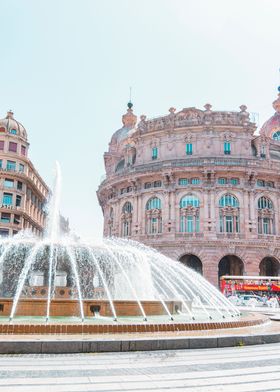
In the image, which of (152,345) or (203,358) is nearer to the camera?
(203,358)

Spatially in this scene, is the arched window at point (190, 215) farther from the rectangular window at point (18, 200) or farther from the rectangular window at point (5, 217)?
the rectangular window at point (18, 200)

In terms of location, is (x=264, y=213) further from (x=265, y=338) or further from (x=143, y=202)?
(x=265, y=338)

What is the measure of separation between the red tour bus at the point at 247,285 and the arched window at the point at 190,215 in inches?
255

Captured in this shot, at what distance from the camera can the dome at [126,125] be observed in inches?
2534

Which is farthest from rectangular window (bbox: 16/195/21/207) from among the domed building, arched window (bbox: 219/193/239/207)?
arched window (bbox: 219/193/239/207)

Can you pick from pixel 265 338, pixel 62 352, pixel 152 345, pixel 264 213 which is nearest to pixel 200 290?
pixel 265 338

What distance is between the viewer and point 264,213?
44.8 meters

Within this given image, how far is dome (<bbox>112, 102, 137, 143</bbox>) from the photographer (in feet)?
211

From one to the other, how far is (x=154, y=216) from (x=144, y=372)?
3878 cm

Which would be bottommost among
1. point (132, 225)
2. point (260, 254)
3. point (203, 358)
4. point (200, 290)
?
point (203, 358)

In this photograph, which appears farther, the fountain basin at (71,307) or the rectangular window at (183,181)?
the rectangular window at (183,181)

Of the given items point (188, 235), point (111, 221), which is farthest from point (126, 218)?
point (188, 235)

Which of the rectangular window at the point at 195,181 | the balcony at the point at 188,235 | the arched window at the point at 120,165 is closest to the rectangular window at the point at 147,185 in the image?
the rectangular window at the point at 195,181

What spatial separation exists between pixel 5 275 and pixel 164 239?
28663mm
